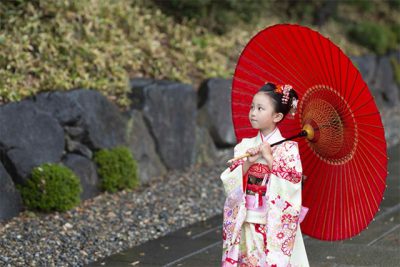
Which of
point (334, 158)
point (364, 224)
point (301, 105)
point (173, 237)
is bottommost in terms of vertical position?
point (173, 237)

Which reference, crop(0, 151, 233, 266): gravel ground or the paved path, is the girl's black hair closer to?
the paved path

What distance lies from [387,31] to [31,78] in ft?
26.0

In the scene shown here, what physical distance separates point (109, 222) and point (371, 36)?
780 cm

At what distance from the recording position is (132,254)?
5.48 metres

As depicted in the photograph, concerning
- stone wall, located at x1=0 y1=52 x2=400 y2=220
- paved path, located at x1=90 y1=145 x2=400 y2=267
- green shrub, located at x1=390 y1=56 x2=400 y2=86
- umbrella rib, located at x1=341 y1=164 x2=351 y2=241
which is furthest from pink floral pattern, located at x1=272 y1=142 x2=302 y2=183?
green shrub, located at x1=390 y1=56 x2=400 y2=86

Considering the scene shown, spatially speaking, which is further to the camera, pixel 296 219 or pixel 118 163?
pixel 118 163

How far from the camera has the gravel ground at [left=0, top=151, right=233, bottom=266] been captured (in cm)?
539

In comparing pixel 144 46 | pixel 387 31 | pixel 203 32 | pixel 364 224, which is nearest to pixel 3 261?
pixel 364 224

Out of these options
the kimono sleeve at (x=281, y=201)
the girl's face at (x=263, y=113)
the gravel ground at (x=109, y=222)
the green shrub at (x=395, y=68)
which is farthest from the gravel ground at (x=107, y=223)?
the green shrub at (x=395, y=68)

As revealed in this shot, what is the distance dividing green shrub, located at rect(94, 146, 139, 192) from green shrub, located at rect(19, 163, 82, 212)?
74cm

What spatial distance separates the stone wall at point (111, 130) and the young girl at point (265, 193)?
267 cm

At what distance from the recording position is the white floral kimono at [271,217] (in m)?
3.88

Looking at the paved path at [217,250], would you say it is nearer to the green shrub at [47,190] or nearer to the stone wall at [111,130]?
the green shrub at [47,190]

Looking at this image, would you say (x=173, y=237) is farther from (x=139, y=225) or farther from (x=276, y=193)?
(x=276, y=193)
